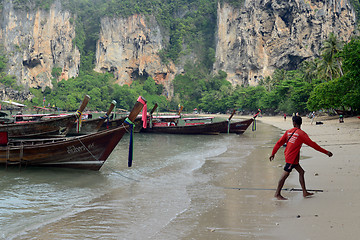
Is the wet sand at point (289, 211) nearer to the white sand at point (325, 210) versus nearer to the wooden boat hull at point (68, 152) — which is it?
the white sand at point (325, 210)

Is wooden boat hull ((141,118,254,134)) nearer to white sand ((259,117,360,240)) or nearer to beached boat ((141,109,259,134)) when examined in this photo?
beached boat ((141,109,259,134))

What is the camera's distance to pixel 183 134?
2822cm

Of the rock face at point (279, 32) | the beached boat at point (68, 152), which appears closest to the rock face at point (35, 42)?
the rock face at point (279, 32)

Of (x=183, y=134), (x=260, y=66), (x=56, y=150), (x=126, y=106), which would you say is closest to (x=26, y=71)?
(x=126, y=106)

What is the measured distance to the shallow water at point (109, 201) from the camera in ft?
16.2

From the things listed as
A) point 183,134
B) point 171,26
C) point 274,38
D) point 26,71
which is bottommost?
point 183,134

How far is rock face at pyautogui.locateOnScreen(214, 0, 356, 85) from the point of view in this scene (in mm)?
89125

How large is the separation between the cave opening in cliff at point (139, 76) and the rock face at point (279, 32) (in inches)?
1461

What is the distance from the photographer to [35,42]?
113250 millimetres

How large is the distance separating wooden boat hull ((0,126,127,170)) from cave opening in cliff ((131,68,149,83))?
12223 centimetres

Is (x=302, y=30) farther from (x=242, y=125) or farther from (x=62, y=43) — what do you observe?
(x=62, y=43)

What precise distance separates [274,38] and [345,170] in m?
95.5

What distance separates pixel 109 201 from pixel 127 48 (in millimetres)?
127936

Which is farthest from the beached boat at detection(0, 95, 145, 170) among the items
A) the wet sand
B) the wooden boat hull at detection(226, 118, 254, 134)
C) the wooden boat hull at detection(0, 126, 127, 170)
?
the wooden boat hull at detection(226, 118, 254, 134)
